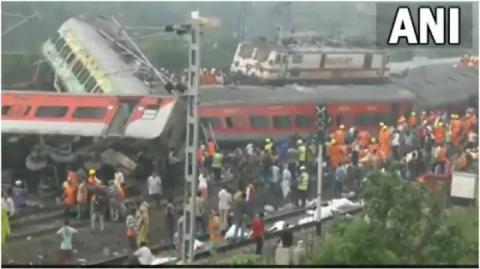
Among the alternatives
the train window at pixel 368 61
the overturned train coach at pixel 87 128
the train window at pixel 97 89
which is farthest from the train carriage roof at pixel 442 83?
the train window at pixel 97 89

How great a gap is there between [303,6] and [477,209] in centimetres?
185

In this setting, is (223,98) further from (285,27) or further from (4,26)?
(4,26)

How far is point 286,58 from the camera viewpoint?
27.1ft

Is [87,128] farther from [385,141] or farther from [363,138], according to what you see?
[385,141]

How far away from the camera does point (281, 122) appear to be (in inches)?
326

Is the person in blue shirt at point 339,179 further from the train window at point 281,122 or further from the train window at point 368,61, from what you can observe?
the train window at point 368,61

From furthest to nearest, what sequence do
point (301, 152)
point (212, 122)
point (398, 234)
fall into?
point (301, 152)
point (212, 122)
point (398, 234)

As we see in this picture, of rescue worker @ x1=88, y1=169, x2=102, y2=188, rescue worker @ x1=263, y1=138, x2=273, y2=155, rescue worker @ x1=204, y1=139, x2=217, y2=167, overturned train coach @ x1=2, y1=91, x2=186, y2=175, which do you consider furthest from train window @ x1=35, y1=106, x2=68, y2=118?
rescue worker @ x1=263, y1=138, x2=273, y2=155

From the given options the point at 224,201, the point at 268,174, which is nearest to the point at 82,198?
the point at 224,201

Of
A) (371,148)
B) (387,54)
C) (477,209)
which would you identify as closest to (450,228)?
(477,209)

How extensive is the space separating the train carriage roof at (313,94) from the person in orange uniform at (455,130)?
12.5 inches

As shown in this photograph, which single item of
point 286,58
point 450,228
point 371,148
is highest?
point 286,58

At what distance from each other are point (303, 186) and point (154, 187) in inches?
40.9

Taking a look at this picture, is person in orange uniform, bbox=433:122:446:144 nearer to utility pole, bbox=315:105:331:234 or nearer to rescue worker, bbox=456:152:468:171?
rescue worker, bbox=456:152:468:171
